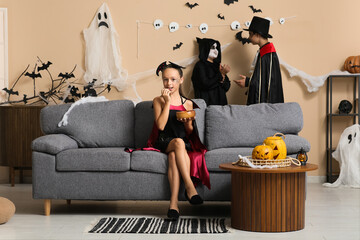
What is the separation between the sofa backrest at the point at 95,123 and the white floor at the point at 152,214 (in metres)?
0.52

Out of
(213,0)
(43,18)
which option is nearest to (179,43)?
(213,0)

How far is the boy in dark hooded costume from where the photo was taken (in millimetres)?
5473

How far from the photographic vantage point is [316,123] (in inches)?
225

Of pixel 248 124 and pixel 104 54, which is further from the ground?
pixel 104 54

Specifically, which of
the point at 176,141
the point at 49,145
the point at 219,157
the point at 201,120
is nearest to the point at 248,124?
the point at 201,120

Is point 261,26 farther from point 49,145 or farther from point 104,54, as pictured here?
point 49,145

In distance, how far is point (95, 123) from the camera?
14.2 ft

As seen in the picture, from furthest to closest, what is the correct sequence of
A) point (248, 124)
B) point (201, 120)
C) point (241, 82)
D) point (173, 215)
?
point (241, 82) → point (201, 120) → point (248, 124) → point (173, 215)

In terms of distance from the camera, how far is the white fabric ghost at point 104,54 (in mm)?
5680

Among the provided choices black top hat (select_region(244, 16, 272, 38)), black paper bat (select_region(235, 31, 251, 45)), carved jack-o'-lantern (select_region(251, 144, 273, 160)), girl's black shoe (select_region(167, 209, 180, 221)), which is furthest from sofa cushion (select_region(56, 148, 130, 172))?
black paper bat (select_region(235, 31, 251, 45))

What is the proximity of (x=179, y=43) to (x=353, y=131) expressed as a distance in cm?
200

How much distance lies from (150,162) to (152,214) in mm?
402

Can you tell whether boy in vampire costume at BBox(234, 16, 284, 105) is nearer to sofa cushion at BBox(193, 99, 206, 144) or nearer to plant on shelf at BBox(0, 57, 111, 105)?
sofa cushion at BBox(193, 99, 206, 144)

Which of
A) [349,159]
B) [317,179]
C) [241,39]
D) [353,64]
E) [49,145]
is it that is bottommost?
[317,179]
